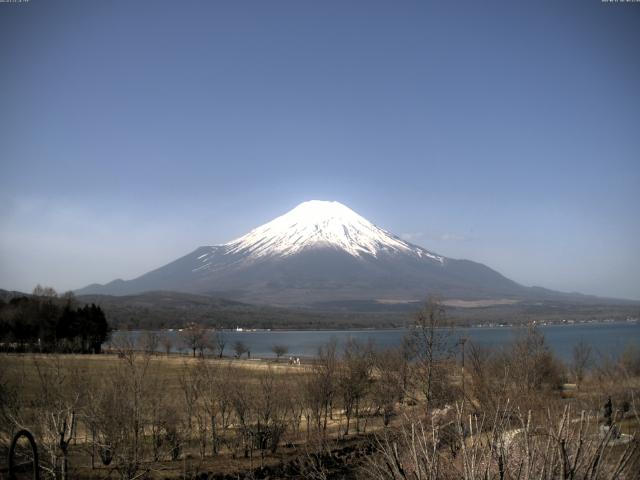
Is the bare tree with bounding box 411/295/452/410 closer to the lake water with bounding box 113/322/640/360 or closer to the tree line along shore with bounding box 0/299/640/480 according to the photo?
the tree line along shore with bounding box 0/299/640/480

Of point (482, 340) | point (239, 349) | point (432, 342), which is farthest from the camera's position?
point (482, 340)

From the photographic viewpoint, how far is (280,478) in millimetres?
20203

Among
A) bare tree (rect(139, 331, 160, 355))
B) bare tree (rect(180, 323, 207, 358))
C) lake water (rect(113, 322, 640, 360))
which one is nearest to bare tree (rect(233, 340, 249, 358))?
lake water (rect(113, 322, 640, 360))

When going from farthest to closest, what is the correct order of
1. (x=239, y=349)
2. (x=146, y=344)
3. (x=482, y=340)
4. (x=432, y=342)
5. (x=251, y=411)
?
(x=482, y=340) < (x=239, y=349) < (x=251, y=411) < (x=432, y=342) < (x=146, y=344)

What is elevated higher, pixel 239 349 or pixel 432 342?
pixel 432 342

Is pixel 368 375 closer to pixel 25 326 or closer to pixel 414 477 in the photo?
pixel 414 477

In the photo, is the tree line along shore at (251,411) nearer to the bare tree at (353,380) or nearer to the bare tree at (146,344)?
the bare tree at (353,380)

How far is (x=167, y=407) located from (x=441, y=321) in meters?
11.8

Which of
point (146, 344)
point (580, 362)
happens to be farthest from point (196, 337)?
point (146, 344)

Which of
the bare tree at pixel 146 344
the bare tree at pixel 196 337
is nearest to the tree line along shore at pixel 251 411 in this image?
the bare tree at pixel 146 344

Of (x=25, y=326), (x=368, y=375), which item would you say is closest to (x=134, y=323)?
(x=25, y=326)

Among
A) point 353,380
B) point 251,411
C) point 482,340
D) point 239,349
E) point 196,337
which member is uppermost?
point 353,380

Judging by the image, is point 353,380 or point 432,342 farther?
point 353,380

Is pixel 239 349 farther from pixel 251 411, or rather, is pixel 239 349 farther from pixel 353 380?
pixel 251 411
